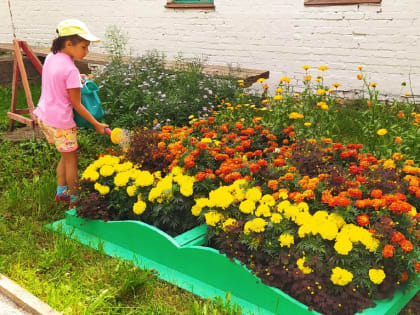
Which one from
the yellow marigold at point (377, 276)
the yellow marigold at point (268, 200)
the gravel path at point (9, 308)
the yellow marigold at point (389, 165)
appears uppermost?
the yellow marigold at point (389, 165)

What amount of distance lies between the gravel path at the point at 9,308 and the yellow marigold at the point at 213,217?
1143 millimetres

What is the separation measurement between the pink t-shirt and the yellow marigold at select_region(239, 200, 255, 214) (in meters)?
1.72

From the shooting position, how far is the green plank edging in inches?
98.9

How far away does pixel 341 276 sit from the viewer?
2326mm

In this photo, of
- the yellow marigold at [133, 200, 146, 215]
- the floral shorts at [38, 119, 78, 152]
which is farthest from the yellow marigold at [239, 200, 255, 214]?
the floral shorts at [38, 119, 78, 152]

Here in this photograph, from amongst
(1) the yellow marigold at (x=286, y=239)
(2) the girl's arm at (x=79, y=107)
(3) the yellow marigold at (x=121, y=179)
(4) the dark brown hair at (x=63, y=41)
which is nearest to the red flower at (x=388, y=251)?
(1) the yellow marigold at (x=286, y=239)

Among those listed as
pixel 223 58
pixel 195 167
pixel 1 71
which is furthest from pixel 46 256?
pixel 1 71

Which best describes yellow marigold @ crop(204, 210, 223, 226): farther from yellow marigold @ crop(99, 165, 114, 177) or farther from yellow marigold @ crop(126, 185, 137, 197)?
yellow marigold @ crop(99, 165, 114, 177)

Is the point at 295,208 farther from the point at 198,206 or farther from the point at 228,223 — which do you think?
the point at 198,206

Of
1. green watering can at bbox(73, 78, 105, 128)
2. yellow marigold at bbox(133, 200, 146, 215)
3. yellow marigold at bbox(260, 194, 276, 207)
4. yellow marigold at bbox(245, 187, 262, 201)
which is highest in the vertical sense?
green watering can at bbox(73, 78, 105, 128)

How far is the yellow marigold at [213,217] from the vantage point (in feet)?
9.41

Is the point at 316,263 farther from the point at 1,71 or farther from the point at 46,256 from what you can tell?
the point at 1,71

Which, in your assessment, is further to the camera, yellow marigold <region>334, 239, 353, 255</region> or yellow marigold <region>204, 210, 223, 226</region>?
yellow marigold <region>204, 210, 223, 226</region>

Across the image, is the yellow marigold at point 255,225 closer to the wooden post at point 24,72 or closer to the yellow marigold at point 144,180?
the yellow marigold at point 144,180
